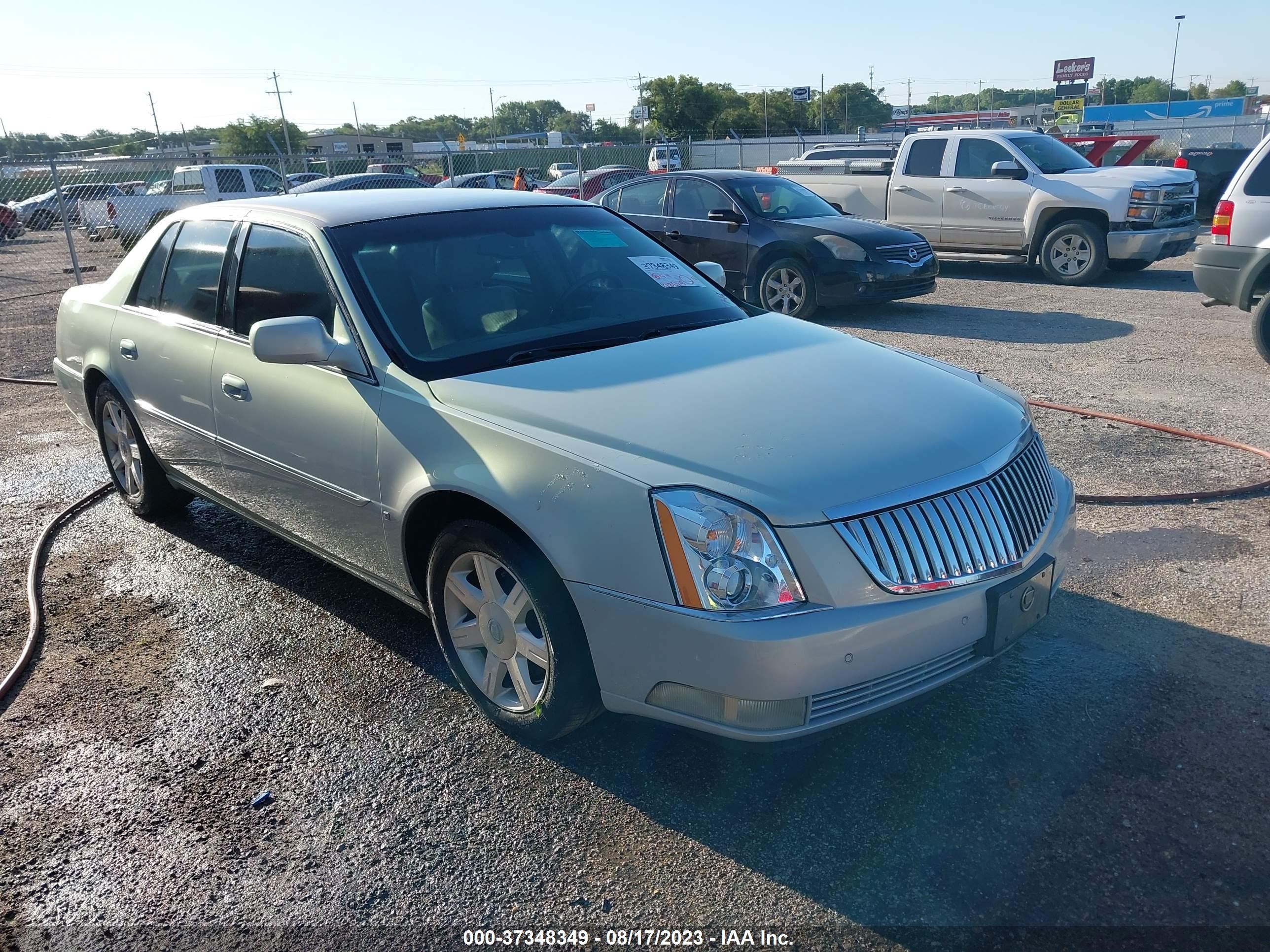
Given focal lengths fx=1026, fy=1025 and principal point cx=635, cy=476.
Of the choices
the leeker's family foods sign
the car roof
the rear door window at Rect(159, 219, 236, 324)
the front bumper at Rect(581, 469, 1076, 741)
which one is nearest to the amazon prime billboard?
the leeker's family foods sign

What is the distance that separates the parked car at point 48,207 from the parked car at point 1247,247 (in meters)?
18.0

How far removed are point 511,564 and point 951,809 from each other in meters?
1.42

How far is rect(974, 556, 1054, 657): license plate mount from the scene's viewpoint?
9.37ft

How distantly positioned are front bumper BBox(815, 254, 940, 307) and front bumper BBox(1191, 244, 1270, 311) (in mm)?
2769

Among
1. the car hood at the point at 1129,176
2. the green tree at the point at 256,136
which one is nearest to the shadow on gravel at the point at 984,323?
the car hood at the point at 1129,176

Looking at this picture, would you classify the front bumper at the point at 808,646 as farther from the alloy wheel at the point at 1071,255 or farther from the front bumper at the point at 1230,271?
the alloy wheel at the point at 1071,255

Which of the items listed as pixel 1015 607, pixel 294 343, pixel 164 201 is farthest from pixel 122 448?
pixel 164 201

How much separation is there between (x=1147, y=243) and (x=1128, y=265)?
1.39 m

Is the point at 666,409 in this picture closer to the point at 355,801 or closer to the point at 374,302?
the point at 374,302

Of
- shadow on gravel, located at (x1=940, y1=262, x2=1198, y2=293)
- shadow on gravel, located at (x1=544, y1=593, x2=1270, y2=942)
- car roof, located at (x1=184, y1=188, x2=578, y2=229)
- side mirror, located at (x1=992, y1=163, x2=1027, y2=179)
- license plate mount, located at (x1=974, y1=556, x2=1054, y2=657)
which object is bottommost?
shadow on gravel, located at (x1=940, y1=262, x2=1198, y2=293)

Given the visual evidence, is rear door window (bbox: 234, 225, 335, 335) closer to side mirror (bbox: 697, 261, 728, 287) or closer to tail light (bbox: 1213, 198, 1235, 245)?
side mirror (bbox: 697, 261, 728, 287)

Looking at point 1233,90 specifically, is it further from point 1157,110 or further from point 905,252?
point 905,252

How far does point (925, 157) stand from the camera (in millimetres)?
13633

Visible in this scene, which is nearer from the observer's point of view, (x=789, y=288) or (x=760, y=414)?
(x=760, y=414)
